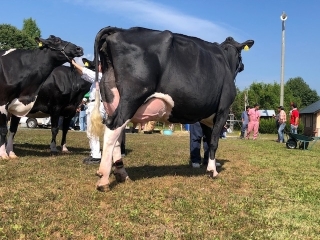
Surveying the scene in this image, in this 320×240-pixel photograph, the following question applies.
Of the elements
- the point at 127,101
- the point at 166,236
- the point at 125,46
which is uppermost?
the point at 125,46

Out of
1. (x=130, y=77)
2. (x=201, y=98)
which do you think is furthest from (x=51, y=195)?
(x=201, y=98)

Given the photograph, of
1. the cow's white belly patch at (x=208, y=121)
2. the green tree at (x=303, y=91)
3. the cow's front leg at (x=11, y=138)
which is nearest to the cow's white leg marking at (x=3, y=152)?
the cow's front leg at (x=11, y=138)

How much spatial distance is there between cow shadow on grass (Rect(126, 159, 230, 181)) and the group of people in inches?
558

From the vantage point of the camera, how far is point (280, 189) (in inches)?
248

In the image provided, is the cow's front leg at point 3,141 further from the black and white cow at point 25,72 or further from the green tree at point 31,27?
the green tree at point 31,27

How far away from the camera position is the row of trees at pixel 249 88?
57844 millimetres

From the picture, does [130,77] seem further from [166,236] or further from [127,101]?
[166,236]

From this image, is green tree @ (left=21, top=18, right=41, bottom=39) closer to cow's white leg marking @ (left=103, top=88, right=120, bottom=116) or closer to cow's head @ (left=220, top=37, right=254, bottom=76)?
cow's head @ (left=220, top=37, right=254, bottom=76)

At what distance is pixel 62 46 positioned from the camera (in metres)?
9.25

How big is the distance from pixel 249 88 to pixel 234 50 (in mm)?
77524

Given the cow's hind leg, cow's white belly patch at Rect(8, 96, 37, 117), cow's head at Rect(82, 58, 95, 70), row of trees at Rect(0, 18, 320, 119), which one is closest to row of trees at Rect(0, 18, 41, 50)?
row of trees at Rect(0, 18, 320, 119)

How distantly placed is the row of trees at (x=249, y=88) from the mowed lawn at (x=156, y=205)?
4118 centimetres

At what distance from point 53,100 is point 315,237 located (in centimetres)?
812

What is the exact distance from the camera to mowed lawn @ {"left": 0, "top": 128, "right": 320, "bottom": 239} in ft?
13.1
